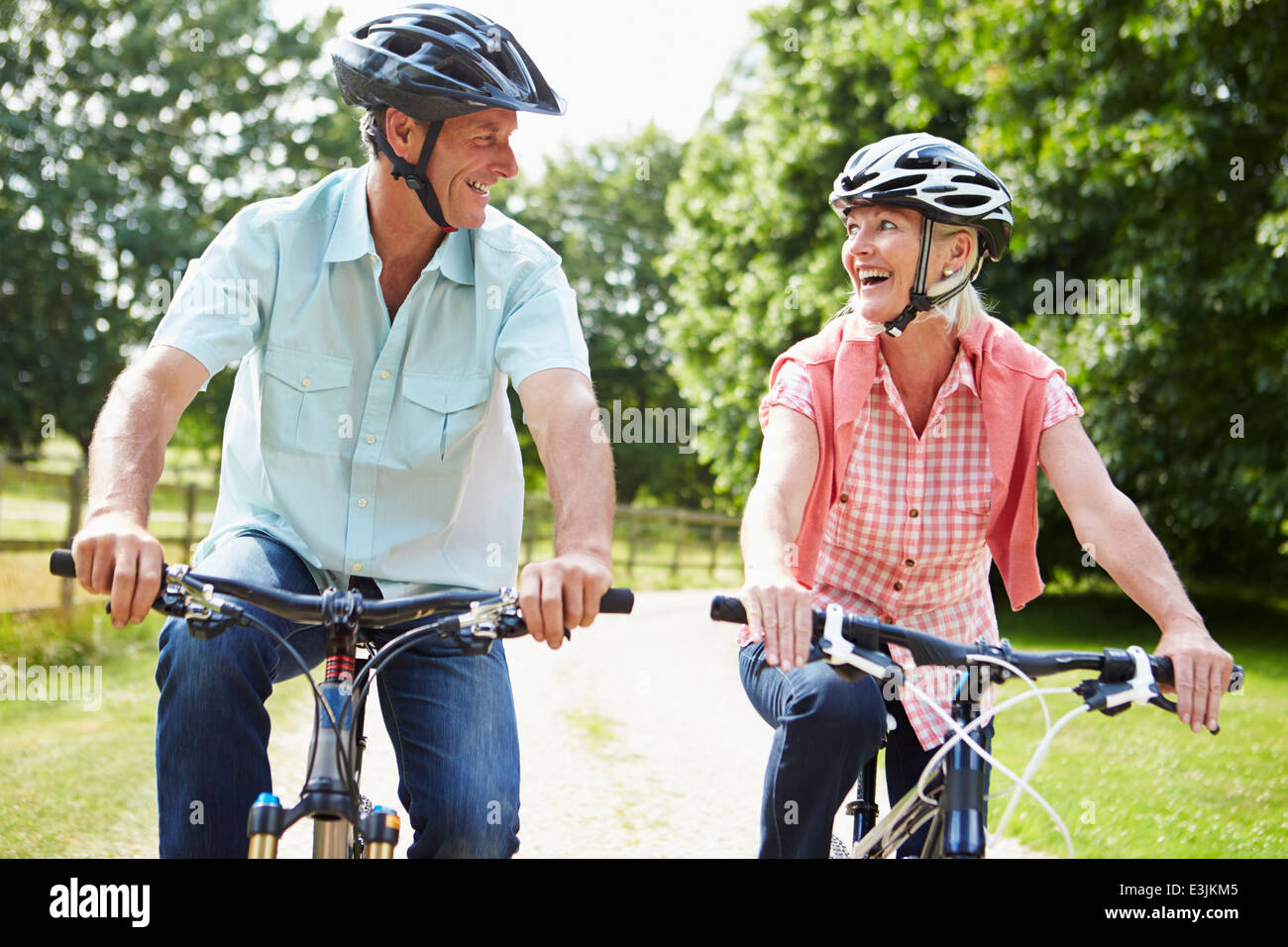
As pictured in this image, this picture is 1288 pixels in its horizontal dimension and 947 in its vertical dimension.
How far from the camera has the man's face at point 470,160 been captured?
299 centimetres

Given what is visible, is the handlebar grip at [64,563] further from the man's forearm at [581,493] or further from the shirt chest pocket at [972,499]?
the shirt chest pocket at [972,499]

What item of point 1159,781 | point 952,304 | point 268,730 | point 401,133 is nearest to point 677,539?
point 1159,781

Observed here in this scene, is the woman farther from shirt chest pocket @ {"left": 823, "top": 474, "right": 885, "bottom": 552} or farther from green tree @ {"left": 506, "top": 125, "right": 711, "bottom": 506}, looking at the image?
green tree @ {"left": 506, "top": 125, "right": 711, "bottom": 506}

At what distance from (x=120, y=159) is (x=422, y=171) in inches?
966

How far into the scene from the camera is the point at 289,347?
308 centimetres

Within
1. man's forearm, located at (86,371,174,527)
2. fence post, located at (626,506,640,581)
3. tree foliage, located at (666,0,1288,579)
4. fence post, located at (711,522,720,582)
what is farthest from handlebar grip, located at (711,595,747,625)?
fence post, located at (711,522,720,582)

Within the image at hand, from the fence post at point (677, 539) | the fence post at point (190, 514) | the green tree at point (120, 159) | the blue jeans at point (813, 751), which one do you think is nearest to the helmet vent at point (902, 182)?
the blue jeans at point (813, 751)

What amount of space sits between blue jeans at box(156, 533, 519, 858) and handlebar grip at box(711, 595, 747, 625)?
714mm

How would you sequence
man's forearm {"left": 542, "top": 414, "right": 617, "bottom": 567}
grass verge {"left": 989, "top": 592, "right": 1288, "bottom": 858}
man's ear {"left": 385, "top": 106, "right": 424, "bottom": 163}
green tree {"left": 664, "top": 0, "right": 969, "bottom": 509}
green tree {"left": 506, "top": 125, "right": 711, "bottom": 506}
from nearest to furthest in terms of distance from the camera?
man's forearm {"left": 542, "top": 414, "right": 617, "bottom": 567} < man's ear {"left": 385, "top": 106, "right": 424, "bottom": 163} < grass verge {"left": 989, "top": 592, "right": 1288, "bottom": 858} < green tree {"left": 664, "top": 0, "right": 969, "bottom": 509} < green tree {"left": 506, "top": 125, "right": 711, "bottom": 506}

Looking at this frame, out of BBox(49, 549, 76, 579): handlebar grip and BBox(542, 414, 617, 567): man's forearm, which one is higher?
BBox(542, 414, 617, 567): man's forearm

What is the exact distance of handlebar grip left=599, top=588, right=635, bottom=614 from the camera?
7.42 ft

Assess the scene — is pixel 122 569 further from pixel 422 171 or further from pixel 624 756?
pixel 624 756

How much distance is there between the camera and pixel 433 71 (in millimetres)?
2893

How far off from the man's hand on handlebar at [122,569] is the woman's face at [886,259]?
5.87ft
